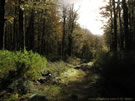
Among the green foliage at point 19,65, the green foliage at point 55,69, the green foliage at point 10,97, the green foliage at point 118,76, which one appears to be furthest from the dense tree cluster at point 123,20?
the green foliage at point 10,97

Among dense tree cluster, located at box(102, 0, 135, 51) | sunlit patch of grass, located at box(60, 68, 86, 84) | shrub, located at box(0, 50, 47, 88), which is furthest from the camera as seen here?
dense tree cluster, located at box(102, 0, 135, 51)

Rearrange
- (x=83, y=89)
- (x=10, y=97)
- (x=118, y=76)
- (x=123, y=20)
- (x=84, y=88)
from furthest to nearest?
(x=123, y=20) < (x=84, y=88) < (x=83, y=89) < (x=10, y=97) < (x=118, y=76)

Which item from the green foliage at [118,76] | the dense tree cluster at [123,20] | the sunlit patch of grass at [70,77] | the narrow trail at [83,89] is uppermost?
the dense tree cluster at [123,20]

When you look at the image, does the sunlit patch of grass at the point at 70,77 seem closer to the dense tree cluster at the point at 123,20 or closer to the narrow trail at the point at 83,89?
the narrow trail at the point at 83,89

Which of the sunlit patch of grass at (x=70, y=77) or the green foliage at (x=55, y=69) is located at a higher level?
the green foliage at (x=55, y=69)

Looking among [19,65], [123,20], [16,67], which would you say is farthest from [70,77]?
[123,20]

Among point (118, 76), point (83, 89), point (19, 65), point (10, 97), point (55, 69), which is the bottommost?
point (83, 89)

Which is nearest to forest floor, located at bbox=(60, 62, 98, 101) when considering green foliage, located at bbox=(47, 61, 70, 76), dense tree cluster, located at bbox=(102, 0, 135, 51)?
green foliage, located at bbox=(47, 61, 70, 76)

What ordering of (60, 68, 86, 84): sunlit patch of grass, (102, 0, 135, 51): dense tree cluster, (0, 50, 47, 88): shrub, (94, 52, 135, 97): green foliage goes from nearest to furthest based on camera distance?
(94, 52, 135, 97): green foliage → (0, 50, 47, 88): shrub → (60, 68, 86, 84): sunlit patch of grass → (102, 0, 135, 51): dense tree cluster

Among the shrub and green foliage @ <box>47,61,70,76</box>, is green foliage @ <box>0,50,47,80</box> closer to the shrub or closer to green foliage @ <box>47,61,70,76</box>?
the shrub

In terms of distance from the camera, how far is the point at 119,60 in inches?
150

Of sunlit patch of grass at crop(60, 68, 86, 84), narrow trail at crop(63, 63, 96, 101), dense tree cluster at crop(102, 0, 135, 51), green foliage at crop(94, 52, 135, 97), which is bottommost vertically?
sunlit patch of grass at crop(60, 68, 86, 84)

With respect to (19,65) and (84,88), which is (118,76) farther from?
(19,65)

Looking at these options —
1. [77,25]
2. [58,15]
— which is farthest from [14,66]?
[77,25]
